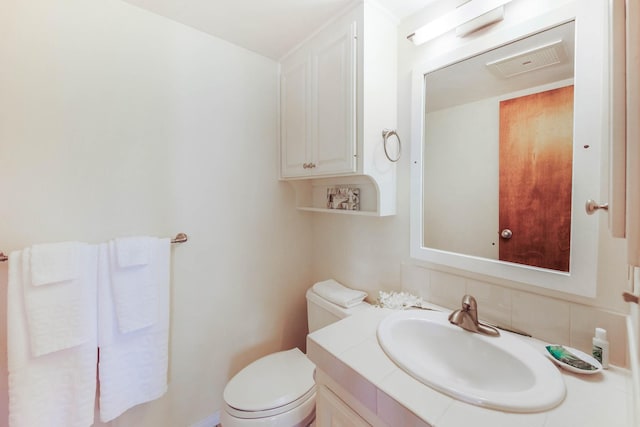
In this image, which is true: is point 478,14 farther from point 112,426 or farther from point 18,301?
point 112,426

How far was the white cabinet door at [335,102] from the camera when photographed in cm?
121

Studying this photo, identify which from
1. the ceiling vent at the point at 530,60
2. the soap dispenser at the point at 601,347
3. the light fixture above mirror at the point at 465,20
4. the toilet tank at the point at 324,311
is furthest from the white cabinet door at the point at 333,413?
the light fixture above mirror at the point at 465,20

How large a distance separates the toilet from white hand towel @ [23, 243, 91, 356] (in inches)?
26.3

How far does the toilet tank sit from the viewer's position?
1.39 m

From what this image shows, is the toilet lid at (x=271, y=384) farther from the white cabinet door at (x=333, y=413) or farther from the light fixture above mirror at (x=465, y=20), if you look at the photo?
the light fixture above mirror at (x=465, y=20)

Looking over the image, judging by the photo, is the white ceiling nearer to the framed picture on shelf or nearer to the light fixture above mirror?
the light fixture above mirror

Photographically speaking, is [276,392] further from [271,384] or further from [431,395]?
A: [431,395]

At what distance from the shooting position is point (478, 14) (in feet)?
3.39

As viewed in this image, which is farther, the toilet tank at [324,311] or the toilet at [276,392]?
the toilet tank at [324,311]

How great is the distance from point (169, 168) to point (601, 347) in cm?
180

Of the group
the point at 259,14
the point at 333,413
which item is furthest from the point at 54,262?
the point at 259,14

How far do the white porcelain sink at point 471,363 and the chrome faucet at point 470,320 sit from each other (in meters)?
0.02

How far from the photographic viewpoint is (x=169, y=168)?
1340 millimetres

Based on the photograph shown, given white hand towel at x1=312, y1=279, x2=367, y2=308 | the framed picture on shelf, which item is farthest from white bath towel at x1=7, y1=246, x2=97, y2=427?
the framed picture on shelf
